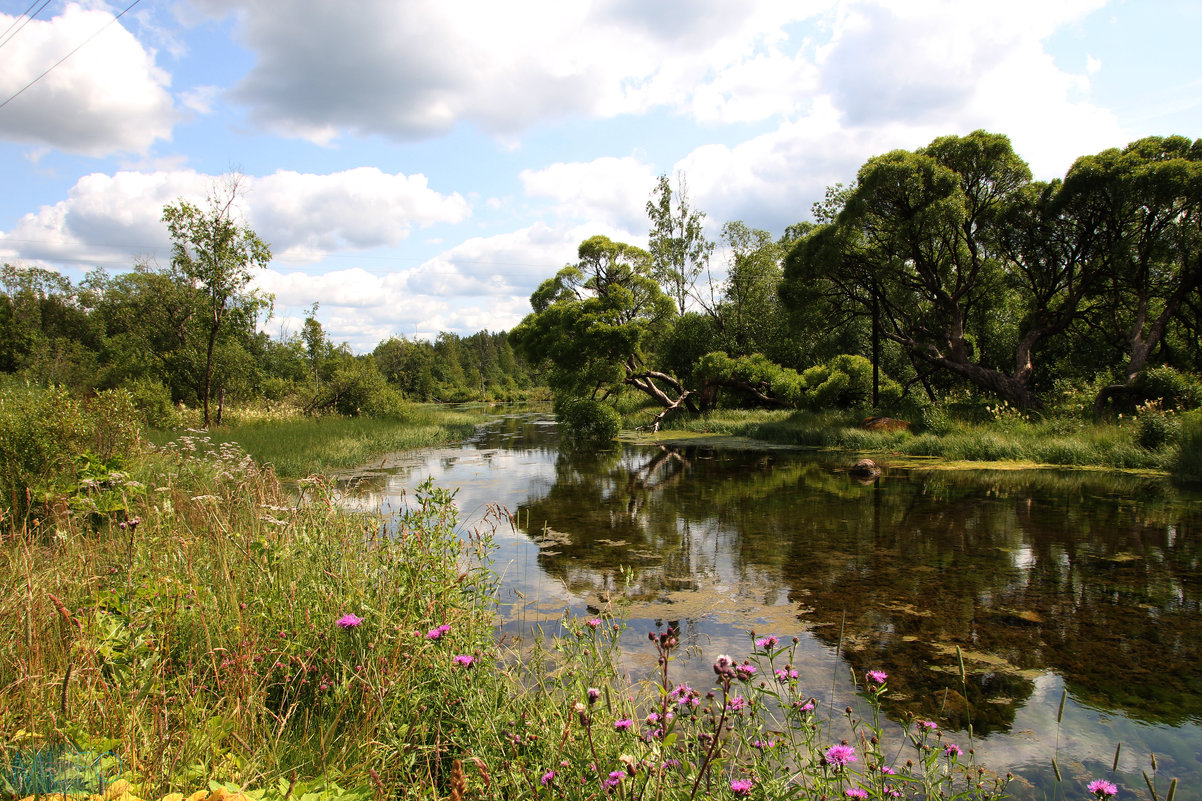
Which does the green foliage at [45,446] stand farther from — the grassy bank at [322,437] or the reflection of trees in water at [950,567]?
the reflection of trees in water at [950,567]

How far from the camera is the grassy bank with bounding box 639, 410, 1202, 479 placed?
39.8 ft

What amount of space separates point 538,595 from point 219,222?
16.3 metres

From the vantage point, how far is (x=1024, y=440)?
14500 mm

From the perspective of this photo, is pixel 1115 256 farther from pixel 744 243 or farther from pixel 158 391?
pixel 158 391

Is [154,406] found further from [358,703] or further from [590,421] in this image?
[358,703]

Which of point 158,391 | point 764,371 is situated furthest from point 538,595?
point 764,371

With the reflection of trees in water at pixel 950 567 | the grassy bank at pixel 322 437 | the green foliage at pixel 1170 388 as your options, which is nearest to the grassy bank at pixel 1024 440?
the green foliage at pixel 1170 388

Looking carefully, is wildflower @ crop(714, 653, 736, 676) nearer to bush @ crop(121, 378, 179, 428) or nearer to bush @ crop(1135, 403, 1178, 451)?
bush @ crop(1135, 403, 1178, 451)

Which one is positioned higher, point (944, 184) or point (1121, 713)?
point (944, 184)

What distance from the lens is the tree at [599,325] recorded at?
23.5 metres

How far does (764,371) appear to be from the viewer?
84.7ft

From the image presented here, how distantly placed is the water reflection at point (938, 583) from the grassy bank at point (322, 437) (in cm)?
238

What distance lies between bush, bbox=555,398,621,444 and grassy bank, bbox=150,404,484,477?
4374mm

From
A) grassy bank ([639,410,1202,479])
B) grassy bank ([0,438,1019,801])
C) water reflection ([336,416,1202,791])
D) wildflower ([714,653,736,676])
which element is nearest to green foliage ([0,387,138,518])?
grassy bank ([0,438,1019,801])
